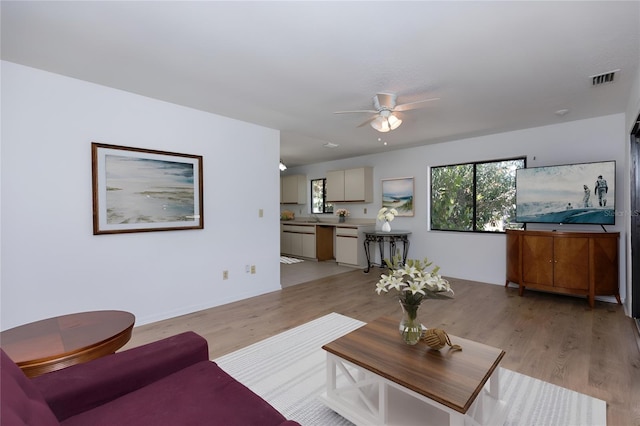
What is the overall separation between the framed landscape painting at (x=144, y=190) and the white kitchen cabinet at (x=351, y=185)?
347 cm

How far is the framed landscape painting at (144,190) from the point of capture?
9.22 feet

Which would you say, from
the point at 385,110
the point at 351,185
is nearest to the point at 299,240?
the point at 351,185

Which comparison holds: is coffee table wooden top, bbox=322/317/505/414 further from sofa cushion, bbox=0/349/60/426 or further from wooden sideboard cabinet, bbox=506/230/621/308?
wooden sideboard cabinet, bbox=506/230/621/308

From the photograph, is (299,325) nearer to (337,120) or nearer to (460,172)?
(337,120)

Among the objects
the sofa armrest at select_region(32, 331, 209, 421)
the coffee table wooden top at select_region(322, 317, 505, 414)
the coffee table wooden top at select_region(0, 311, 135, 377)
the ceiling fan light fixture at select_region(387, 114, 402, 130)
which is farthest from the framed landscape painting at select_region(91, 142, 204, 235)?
the coffee table wooden top at select_region(322, 317, 505, 414)

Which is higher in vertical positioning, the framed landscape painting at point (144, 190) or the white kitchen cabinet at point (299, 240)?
the framed landscape painting at point (144, 190)

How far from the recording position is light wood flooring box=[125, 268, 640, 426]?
6.91 ft

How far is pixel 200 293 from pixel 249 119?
88.9 inches

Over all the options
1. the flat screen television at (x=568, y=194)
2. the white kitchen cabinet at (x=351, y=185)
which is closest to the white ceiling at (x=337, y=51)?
the flat screen television at (x=568, y=194)

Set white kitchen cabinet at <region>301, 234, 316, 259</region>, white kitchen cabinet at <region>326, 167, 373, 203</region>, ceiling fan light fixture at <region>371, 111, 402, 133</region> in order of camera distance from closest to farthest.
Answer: ceiling fan light fixture at <region>371, 111, 402, 133</region>
white kitchen cabinet at <region>326, 167, 373, 203</region>
white kitchen cabinet at <region>301, 234, 316, 259</region>

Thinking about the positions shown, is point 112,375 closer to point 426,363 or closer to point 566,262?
point 426,363

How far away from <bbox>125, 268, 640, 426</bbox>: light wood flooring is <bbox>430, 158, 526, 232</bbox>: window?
3.41 ft

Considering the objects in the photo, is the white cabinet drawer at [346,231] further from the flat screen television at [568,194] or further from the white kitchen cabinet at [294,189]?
the flat screen television at [568,194]

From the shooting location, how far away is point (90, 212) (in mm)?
2758
